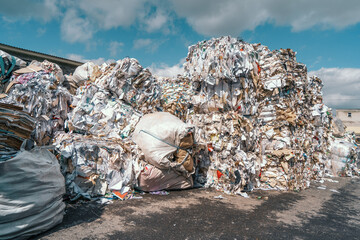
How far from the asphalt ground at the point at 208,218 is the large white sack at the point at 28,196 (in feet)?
0.46

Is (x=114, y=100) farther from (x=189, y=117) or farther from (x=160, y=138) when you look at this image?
(x=189, y=117)

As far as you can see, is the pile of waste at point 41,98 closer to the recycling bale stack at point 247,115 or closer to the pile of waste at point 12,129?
the pile of waste at point 12,129

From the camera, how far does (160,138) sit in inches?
138

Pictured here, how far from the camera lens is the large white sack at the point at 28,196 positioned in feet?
6.12

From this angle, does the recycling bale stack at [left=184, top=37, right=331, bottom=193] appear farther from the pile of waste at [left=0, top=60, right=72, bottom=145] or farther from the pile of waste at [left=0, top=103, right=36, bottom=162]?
the pile of waste at [left=0, top=103, right=36, bottom=162]

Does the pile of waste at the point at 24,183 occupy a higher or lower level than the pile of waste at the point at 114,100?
lower

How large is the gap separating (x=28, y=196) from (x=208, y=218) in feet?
6.21

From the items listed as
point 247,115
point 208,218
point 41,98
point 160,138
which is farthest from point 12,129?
point 247,115

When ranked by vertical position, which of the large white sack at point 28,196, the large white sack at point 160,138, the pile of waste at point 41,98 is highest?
the pile of waste at point 41,98

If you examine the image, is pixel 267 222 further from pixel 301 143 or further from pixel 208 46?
pixel 208 46

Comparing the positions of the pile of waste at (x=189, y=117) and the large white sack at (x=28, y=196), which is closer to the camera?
the large white sack at (x=28, y=196)

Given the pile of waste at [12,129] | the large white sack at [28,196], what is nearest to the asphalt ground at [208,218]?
the large white sack at [28,196]

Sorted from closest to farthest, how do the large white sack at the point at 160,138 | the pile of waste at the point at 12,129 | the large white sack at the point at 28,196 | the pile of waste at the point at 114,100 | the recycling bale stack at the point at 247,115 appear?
the large white sack at the point at 28,196 < the pile of waste at the point at 12,129 < the large white sack at the point at 160,138 < the pile of waste at the point at 114,100 < the recycling bale stack at the point at 247,115

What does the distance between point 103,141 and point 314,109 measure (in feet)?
16.9
